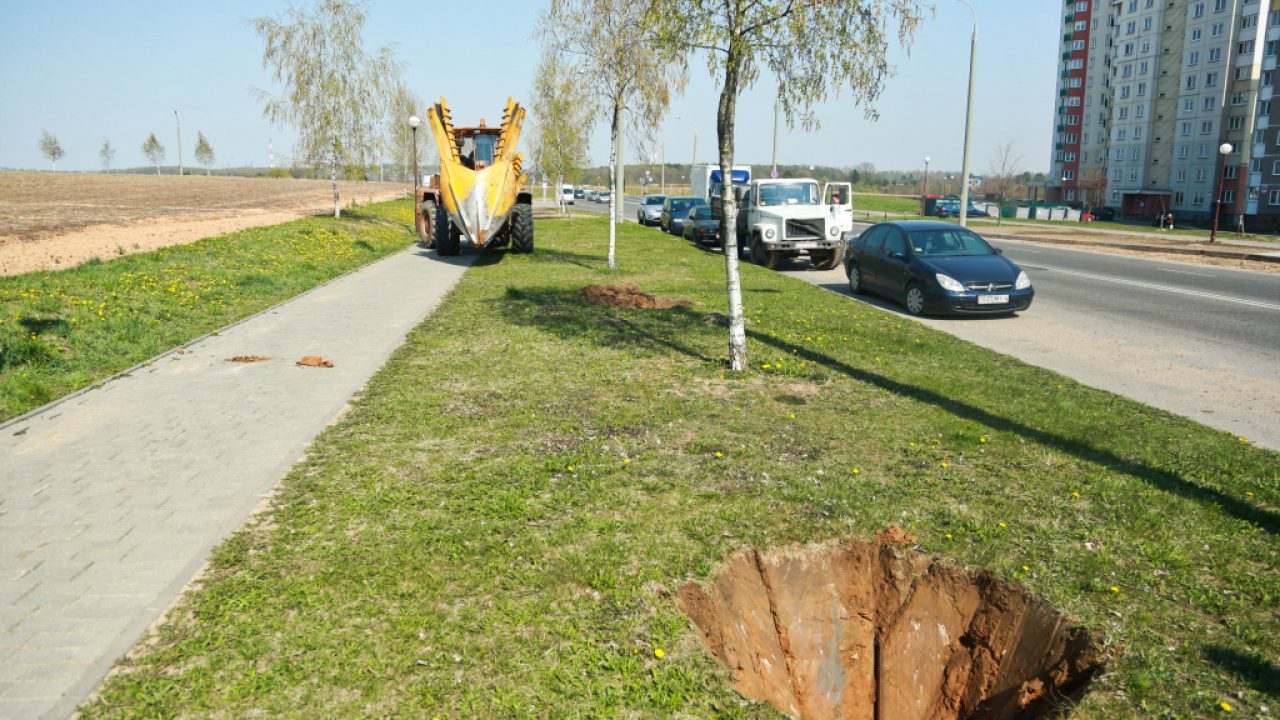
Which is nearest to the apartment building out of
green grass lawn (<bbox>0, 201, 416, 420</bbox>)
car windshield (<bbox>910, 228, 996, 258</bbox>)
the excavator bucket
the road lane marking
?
the road lane marking

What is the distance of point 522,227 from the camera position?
2133 centimetres

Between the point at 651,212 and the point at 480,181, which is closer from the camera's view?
the point at 480,181

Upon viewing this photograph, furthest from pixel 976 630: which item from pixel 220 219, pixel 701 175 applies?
pixel 701 175

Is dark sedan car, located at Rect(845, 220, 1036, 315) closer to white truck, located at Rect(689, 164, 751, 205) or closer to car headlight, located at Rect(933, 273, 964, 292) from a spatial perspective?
car headlight, located at Rect(933, 273, 964, 292)

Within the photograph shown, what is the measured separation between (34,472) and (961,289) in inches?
470

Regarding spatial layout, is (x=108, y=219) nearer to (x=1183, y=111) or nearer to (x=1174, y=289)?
(x=1174, y=289)

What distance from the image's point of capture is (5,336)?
9.05 metres

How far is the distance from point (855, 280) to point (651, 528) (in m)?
12.5

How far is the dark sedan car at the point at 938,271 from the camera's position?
13039 mm

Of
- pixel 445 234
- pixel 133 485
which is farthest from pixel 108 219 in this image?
pixel 133 485

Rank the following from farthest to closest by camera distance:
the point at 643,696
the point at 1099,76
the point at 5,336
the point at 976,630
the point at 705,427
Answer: the point at 1099,76 → the point at 5,336 → the point at 705,427 → the point at 976,630 → the point at 643,696

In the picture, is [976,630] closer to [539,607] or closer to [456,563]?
[539,607]

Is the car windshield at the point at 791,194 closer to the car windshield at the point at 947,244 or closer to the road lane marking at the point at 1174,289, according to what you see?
the road lane marking at the point at 1174,289

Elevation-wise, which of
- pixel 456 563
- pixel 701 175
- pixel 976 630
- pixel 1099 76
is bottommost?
pixel 976 630
